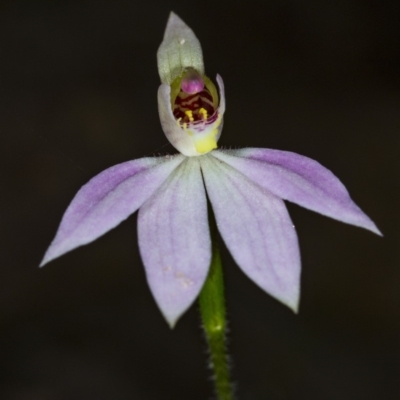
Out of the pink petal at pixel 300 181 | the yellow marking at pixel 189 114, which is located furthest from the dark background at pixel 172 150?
the pink petal at pixel 300 181

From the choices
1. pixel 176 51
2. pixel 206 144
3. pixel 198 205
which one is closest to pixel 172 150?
pixel 176 51

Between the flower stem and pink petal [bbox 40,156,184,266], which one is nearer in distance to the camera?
pink petal [bbox 40,156,184,266]

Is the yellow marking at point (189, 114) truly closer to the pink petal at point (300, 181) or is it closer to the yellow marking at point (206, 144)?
the yellow marking at point (206, 144)

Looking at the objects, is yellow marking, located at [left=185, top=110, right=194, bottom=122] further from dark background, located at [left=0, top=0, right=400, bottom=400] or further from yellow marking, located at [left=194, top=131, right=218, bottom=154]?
dark background, located at [left=0, top=0, right=400, bottom=400]

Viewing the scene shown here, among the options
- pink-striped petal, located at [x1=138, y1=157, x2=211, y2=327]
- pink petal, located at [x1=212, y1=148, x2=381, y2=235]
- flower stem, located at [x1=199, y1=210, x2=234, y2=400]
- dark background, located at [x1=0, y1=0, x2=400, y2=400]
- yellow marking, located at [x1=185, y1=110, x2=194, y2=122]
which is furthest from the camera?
dark background, located at [x1=0, y1=0, x2=400, y2=400]

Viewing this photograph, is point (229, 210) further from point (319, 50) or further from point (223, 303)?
point (319, 50)

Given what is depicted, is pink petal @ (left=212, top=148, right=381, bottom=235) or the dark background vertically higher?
the dark background

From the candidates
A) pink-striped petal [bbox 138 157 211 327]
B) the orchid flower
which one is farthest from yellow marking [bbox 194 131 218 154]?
pink-striped petal [bbox 138 157 211 327]
